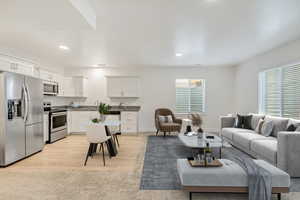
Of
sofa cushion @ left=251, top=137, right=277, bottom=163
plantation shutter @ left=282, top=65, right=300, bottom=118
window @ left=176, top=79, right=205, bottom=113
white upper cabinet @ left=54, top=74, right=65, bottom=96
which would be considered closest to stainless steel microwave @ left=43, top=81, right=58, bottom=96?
white upper cabinet @ left=54, top=74, right=65, bottom=96

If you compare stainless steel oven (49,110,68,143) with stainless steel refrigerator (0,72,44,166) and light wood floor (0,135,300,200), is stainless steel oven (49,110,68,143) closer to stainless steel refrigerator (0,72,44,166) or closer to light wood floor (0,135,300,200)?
stainless steel refrigerator (0,72,44,166)

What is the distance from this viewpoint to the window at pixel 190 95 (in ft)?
23.1

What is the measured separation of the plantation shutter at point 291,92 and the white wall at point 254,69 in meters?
0.23

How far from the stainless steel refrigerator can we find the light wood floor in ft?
0.87

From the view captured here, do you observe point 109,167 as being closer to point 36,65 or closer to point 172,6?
point 172,6

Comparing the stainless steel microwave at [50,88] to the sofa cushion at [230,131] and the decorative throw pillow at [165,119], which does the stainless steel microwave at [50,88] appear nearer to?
the decorative throw pillow at [165,119]

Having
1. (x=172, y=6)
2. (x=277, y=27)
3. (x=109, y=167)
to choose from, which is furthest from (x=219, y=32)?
(x=109, y=167)

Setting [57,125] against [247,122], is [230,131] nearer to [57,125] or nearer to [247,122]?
[247,122]

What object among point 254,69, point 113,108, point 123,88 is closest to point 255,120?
point 254,69

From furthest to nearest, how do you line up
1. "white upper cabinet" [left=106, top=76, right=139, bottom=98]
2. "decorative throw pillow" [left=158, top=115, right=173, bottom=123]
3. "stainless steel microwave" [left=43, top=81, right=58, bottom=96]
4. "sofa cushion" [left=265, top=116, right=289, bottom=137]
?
"white upper cabinet" [left=106, top=76, right=139, bottom=98] < "decorative throw pillow" [left=158, top=115, right=173, bottom=123] < "stainless steel microwave" [left=43, top=81, right=58, bottom=96] < "sofa cushion" [left=265, top=116, right=289, bottom=137]

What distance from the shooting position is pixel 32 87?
13.5 feet

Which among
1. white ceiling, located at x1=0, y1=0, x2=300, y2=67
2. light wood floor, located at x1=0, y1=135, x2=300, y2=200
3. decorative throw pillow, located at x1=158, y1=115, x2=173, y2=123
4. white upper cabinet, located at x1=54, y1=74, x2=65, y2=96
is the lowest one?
light wood floor, located at x1=0, y1=135, x2=300, y2=200

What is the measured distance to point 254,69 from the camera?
5.46 m

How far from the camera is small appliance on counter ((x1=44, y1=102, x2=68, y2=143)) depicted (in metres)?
5.22
